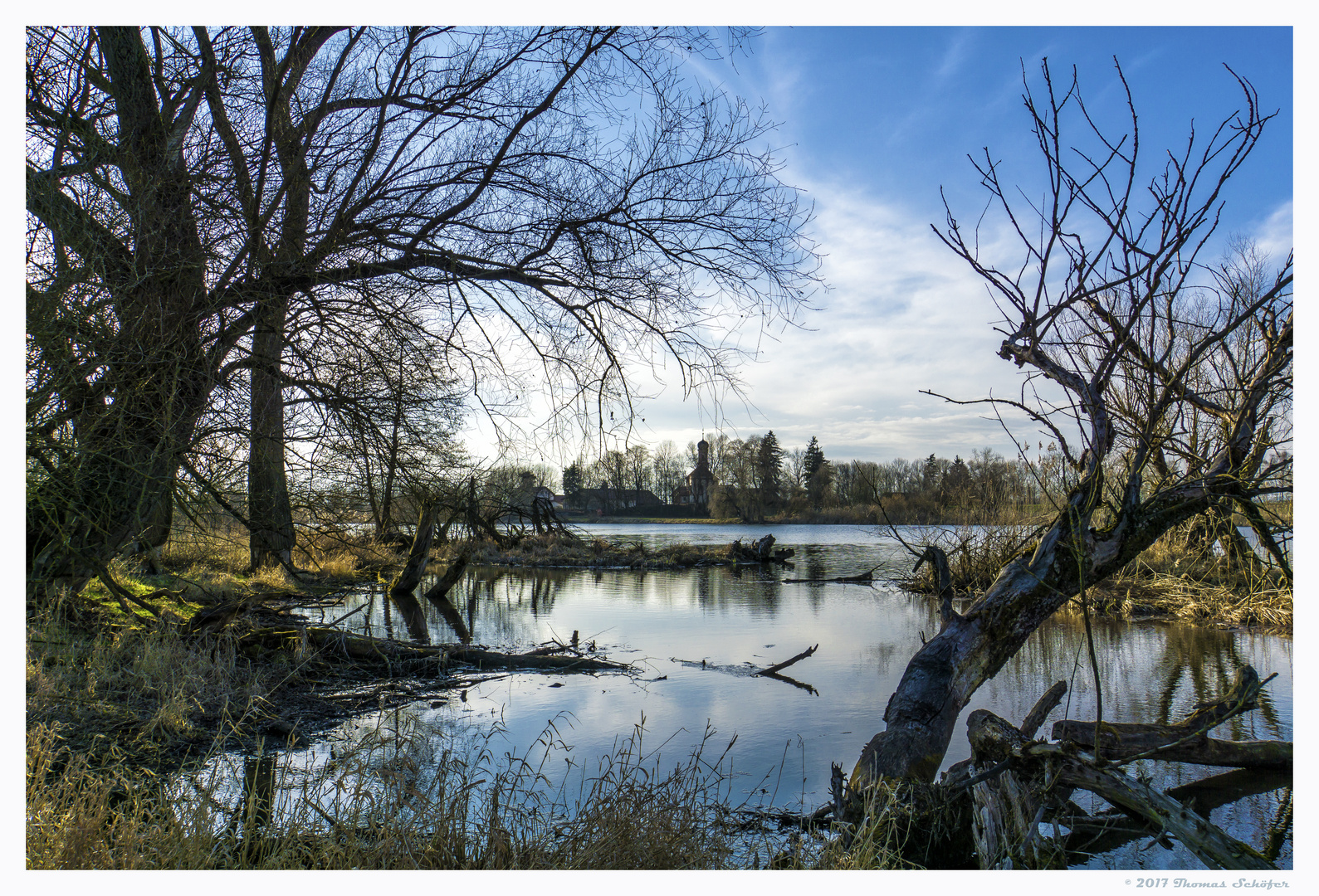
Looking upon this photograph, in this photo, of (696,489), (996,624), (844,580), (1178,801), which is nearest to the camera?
(1178,801)

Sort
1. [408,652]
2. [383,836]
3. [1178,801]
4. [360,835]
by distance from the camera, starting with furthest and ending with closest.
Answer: [408,652]
[1178,801]
[360,835]
[383,836]

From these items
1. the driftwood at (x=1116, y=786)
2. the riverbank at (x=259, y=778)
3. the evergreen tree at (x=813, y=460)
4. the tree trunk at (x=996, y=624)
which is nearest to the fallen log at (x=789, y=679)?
the riverbank at (x=259, y=778)

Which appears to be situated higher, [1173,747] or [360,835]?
[1173,747]

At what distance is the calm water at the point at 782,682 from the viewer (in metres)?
5.22

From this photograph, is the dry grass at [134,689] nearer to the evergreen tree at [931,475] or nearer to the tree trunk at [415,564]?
the tree trunk at [415,564]

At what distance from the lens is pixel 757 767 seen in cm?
507

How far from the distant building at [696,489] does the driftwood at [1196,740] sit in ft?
65.7

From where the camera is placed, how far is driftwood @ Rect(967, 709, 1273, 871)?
3176mm

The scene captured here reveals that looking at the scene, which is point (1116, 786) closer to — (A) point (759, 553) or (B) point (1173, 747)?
(B) point (1173, 747)

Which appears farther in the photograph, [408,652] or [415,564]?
[415,564]

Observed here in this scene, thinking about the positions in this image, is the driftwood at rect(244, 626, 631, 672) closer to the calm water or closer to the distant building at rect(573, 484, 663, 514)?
the calm water

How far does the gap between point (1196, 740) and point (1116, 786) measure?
5.12ft

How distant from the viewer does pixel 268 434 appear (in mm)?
5582

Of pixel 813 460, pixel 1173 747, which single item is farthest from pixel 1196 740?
pixel 813 460
